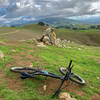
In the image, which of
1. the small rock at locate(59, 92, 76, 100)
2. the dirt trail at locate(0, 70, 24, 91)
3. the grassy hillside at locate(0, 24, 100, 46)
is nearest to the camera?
the small rock at locate(59, 92, 76, 100)

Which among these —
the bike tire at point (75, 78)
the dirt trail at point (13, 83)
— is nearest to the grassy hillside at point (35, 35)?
the dirt trail at point (13, 83)

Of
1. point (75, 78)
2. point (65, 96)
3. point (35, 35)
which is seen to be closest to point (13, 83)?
point (65, 96)

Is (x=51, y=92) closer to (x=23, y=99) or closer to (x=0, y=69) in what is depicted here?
(x=23, y=99)

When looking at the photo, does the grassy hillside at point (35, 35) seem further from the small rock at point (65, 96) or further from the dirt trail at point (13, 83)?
the small rock at point (65, 96)

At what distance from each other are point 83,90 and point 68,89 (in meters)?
1.22

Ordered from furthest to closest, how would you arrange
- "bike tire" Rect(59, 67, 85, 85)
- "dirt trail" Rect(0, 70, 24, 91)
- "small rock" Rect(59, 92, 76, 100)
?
1. "bike tire" Rect(59, 67, 85, 85)
2. "dirt trail" Rect(0, 70, 24, 91)
3. "small rock" Rect(59, 92, 76, 100)

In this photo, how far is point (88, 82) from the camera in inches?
385

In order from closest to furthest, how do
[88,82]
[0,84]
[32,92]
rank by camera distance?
[32,92] < [0,84] < [88,82]

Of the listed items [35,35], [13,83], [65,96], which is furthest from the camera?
[35,35]

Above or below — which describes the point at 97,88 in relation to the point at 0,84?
below

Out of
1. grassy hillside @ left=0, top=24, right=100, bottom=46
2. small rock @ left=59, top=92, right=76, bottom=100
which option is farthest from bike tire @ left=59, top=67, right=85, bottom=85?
grassy hillside @ left=0, top=24, right=100, bottom=46

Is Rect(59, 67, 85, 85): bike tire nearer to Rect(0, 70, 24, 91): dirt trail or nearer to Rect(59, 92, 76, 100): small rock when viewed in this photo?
Rect(59, 92, 76, 100): small rock

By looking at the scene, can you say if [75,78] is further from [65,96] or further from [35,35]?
[35,35]

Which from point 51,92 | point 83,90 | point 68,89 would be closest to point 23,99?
point 51,92
